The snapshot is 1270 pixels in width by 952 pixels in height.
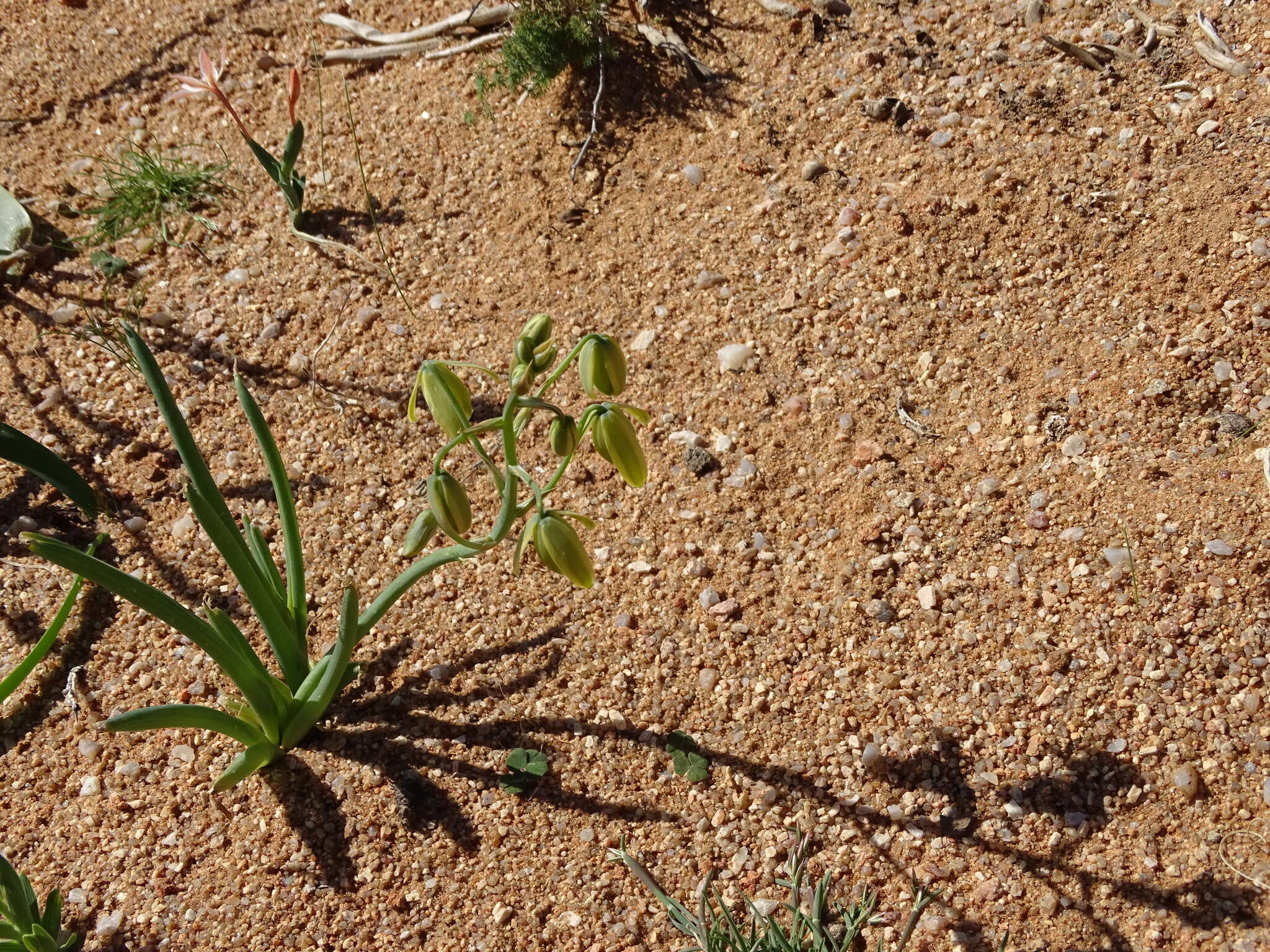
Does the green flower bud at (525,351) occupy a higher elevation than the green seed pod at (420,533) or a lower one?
higher

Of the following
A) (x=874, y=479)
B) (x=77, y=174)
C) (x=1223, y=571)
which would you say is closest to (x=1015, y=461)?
(x=874, y=479)

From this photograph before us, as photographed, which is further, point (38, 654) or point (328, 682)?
point (38, 654)

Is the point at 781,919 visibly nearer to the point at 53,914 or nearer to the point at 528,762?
the point at 528,762

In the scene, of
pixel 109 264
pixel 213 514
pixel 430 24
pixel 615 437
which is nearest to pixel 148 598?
pixel 213 514

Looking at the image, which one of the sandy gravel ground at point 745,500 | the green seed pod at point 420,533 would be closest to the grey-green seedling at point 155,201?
the sandy gravel ground at point 745,500

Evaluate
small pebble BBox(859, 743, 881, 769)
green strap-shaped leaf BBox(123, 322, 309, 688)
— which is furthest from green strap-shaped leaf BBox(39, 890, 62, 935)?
small pebble BBox(859, 743, 881, 769)

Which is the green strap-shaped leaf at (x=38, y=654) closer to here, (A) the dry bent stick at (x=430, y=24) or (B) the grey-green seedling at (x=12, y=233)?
(B) the grey-green seedling at (x=12, y=233)

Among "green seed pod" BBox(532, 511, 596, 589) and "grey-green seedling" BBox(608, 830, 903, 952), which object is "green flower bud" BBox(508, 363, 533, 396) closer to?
"green seed pod" BBox(532, 511, 596, 589)
